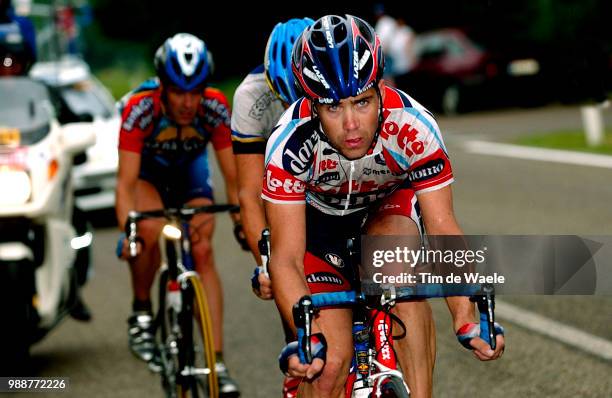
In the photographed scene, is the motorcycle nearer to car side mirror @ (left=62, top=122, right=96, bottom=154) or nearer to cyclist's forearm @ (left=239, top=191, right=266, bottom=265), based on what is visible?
car side mirror @ (left=62, top=122, right=96, bottom=154)

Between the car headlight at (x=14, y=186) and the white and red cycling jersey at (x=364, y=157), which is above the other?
the white and red cycling jersey at (x=364, y=157)

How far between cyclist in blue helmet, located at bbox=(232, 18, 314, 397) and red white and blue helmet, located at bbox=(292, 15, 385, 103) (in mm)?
1268

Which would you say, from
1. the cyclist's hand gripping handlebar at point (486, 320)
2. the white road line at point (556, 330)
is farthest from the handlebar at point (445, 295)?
the white road line at point (556, 330)

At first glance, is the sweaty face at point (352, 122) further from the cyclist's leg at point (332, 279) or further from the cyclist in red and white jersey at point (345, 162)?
the cyclist's leg at point (332, 279)

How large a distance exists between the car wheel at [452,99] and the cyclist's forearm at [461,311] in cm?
2450

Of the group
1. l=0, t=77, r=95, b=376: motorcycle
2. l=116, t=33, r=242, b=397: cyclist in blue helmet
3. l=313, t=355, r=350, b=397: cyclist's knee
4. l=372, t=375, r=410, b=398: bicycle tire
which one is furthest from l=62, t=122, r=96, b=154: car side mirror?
l=372, t=375, r=410, b=398: bicycle tire

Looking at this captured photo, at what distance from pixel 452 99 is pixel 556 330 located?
20399mm

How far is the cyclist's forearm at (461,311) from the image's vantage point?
13.7ft

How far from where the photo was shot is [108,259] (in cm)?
1324

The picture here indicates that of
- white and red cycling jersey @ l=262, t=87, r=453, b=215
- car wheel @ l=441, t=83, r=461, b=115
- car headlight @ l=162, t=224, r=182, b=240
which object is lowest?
car wheel @ l=441, t=83, r=461, b=115

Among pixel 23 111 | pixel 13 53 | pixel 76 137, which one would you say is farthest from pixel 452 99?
pixel 23 111

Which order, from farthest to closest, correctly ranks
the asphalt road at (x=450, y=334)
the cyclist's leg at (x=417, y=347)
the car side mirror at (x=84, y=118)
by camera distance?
the car side mirror at (x=84, y=118), the asphalt road at (x=450, y=334), the cyclist's leg at (x=417, y=347)

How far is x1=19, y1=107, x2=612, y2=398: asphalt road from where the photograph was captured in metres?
7.36

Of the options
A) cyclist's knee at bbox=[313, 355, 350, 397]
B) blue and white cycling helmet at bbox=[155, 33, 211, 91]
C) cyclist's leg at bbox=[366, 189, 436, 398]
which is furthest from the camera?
blue and white cycling helmet at bbox=[155, 33, 211, 91]
